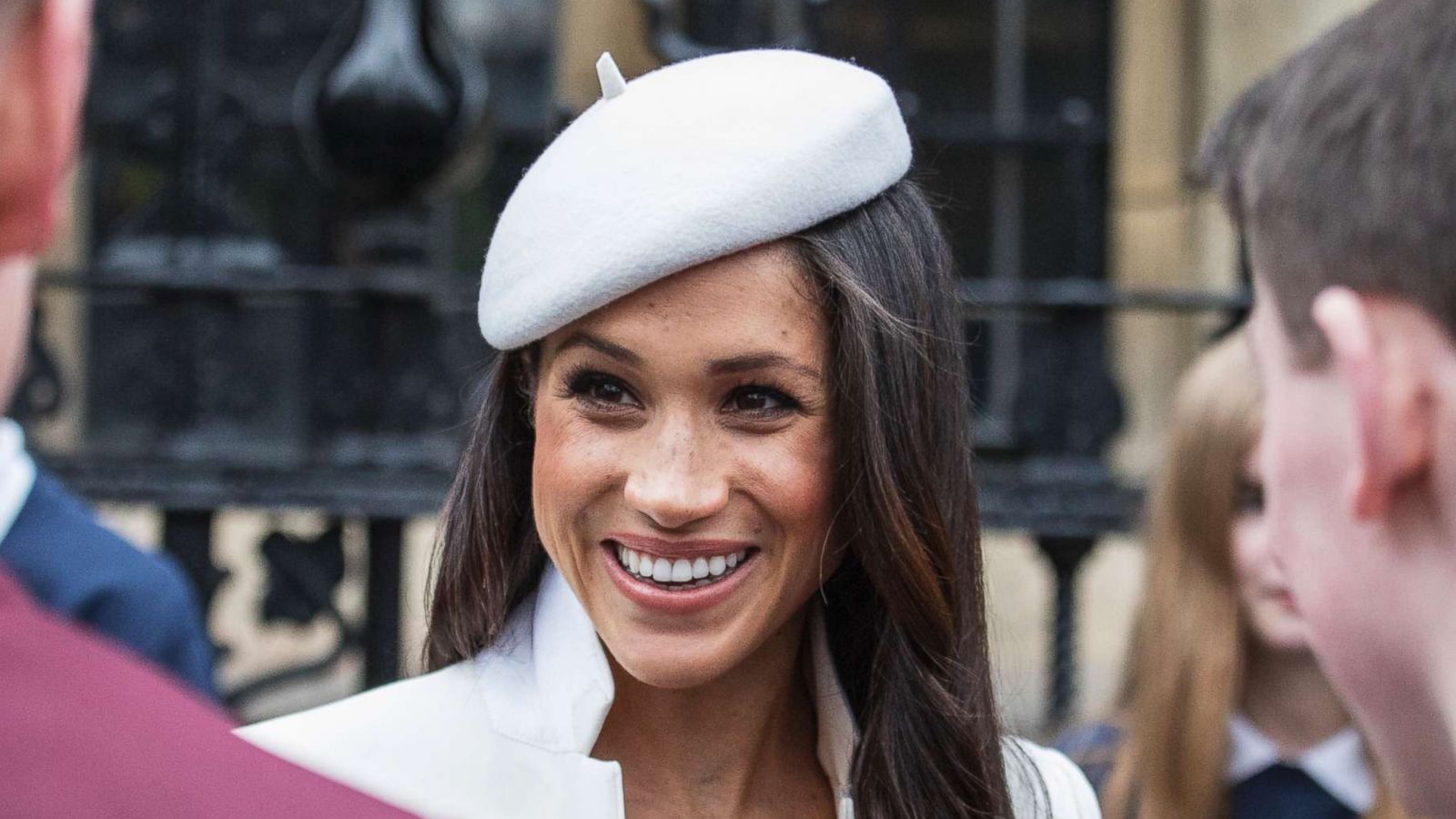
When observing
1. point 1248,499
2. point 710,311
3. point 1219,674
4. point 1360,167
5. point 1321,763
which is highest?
point 1360,167

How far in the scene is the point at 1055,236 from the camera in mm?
4984

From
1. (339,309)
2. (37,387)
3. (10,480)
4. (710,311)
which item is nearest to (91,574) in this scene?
(10,480)

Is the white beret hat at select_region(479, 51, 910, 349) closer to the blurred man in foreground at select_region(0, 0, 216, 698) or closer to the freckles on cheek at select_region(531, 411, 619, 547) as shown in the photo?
the freckles on cheek at select_region(531, 411, 619, 547)

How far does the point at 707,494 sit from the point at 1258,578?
58.0 inches

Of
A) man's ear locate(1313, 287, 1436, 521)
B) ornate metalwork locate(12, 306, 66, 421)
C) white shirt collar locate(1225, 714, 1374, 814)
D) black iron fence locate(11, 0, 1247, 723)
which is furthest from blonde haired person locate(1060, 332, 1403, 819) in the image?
ornate metalwork locate(12, 306, 66, 421)

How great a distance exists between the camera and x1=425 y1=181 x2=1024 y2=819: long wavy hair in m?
2.24

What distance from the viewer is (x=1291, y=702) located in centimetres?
324

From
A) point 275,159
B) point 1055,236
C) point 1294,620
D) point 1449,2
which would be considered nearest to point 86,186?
point 275,159

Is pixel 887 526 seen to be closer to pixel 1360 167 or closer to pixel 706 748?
pixel 706 748

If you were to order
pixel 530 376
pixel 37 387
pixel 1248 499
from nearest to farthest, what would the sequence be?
pixel 530 376 → pixel 1248 499 → pixel 37 387

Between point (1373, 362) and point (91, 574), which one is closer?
point (1373, 362)

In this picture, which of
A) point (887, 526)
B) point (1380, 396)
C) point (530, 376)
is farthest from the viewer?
point (530, 376)

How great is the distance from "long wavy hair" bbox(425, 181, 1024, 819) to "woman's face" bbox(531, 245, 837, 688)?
0.06 meters

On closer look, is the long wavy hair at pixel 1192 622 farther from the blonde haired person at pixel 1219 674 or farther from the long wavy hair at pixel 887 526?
the long wavy hair at pixel 887 526
